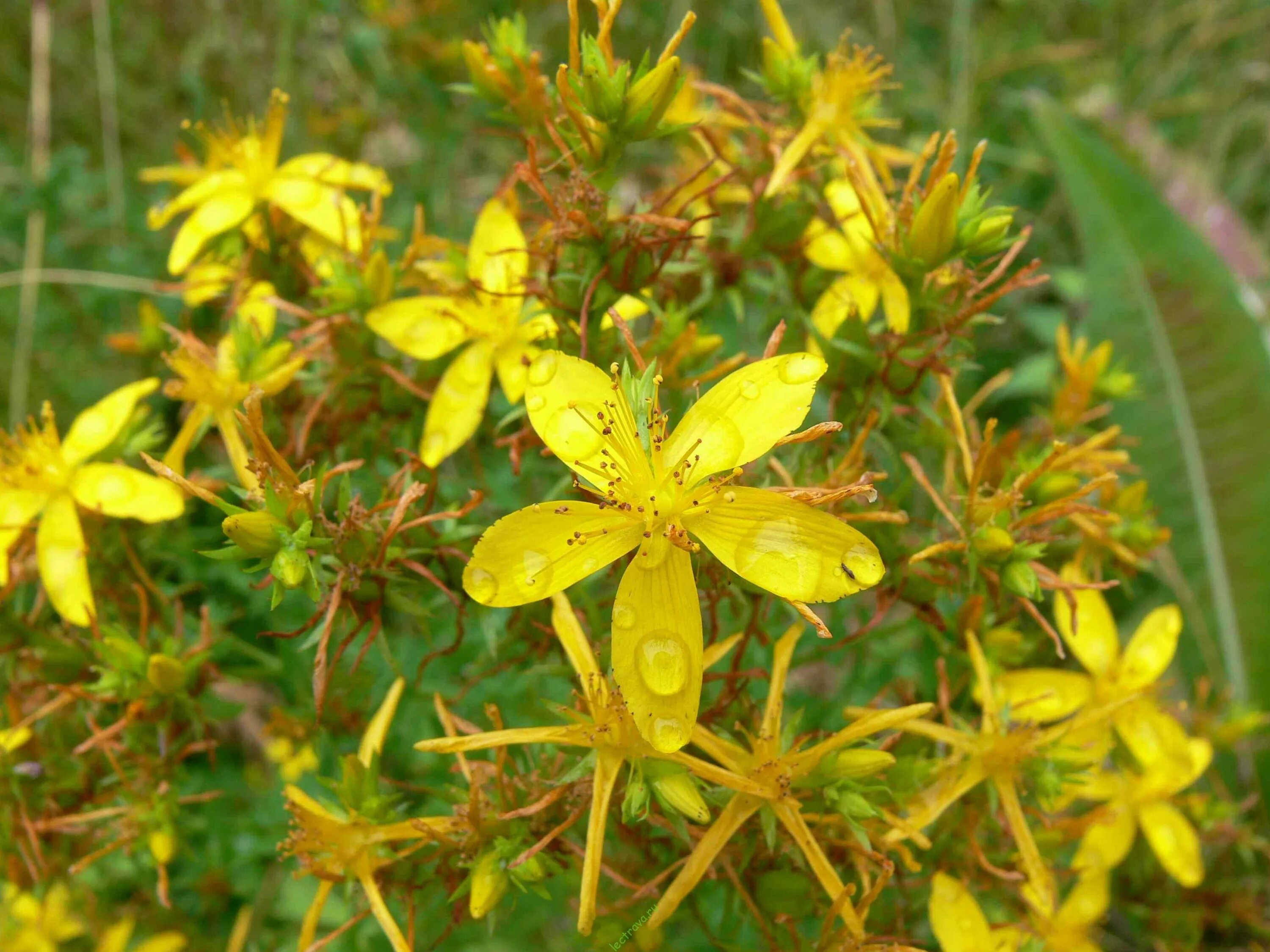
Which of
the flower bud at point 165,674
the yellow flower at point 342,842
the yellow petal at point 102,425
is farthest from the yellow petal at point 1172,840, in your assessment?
the yellow petal at point 102,425

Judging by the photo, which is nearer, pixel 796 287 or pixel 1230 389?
pixel 796 287

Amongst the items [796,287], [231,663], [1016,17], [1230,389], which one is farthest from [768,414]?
[1016,17]

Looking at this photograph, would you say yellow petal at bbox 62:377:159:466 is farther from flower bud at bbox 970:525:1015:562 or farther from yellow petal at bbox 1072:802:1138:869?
yellow petal at bbox 1072:802:1138:869

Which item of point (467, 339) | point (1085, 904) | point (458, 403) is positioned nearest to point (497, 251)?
point (467, 339)

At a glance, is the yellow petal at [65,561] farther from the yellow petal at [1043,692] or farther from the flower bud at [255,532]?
the yellow petal at [1043,692]

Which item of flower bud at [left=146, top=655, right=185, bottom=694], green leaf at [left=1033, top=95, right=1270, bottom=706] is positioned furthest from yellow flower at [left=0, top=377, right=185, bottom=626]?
green leaf at [left=1033, top=95, right=1270, bottom=706]

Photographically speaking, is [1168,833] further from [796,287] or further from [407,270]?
[407,270]

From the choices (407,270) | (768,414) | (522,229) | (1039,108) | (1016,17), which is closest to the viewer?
(768,414)
